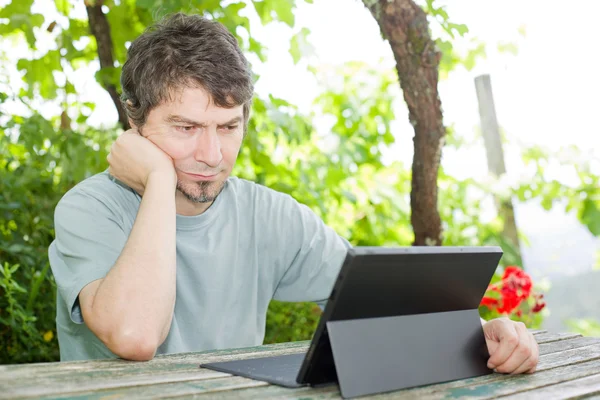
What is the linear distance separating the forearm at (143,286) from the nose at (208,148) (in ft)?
0.76

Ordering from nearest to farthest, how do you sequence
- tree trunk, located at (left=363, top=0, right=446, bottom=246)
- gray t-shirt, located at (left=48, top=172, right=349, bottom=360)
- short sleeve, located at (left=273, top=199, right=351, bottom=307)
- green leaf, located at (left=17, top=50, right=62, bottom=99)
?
gray t-shirt, located at (left=48, top=172, right=349, bottom=360) → short sleeve, located at (left=273, top=199, right=351, bottom=307) → tree trunk, located at (left=363, top=0, right=446, bottom=246) → green leaf, located at (left=17, top=50, right=62, bottom=99)

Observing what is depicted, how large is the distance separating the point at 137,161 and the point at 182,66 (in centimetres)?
30

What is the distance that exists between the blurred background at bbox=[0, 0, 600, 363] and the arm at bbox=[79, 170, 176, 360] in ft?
3.30

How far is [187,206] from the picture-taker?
1838 millimetres

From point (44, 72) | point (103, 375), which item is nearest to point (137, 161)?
point (103, 375)

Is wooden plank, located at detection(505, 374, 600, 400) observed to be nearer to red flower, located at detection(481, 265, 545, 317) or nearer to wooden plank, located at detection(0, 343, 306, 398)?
wooden plank, located at detection(0, 343, 306, 398)

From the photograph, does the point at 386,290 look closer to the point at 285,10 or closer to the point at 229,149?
the point at 229,149

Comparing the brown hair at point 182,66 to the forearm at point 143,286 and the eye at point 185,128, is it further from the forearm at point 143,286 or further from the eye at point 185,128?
the forearm at point 143,286

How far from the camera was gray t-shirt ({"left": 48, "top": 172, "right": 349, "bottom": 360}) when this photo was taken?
1.50 m

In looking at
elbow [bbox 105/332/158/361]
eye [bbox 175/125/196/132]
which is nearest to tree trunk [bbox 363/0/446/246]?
eye [bbox 175/125/196/132]

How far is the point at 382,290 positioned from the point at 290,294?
998 mm

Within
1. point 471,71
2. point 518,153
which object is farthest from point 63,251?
point 518,153

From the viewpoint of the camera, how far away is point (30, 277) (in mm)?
2729

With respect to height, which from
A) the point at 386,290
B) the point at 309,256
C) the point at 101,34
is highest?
the point at 101,34
